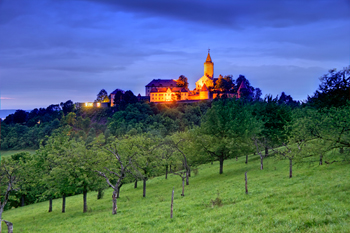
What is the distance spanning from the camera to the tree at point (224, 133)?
42781mm

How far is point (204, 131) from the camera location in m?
45.4

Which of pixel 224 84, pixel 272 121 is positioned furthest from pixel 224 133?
pixel 224 84

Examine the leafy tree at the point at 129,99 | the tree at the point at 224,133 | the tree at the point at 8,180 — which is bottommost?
the tree at the point at 8,180

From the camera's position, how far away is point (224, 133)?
4450 cm

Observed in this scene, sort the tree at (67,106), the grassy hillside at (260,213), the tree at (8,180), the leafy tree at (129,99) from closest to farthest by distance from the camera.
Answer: the grassy hillside at (260,213), the tree at (8,180), the leafy tree at (129,99), the tree at (67,106)

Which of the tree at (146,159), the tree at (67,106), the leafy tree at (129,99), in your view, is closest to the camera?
the tree at (146,159)

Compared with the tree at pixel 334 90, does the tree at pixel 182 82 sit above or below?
above

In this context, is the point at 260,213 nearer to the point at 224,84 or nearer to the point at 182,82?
the point at 224,84

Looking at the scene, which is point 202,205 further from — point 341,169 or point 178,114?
point 178,114

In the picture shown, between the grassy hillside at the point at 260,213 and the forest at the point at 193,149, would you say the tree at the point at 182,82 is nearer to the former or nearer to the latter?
the forest at the point at 193,149

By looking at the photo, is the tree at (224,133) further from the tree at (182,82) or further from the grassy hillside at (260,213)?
the tree at (182,82)

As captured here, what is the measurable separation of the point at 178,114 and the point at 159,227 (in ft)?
425

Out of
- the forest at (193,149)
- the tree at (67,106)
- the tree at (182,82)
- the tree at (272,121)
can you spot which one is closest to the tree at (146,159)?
the forest at (193,149)

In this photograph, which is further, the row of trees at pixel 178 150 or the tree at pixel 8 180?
the row of trees at pixel 178 150
